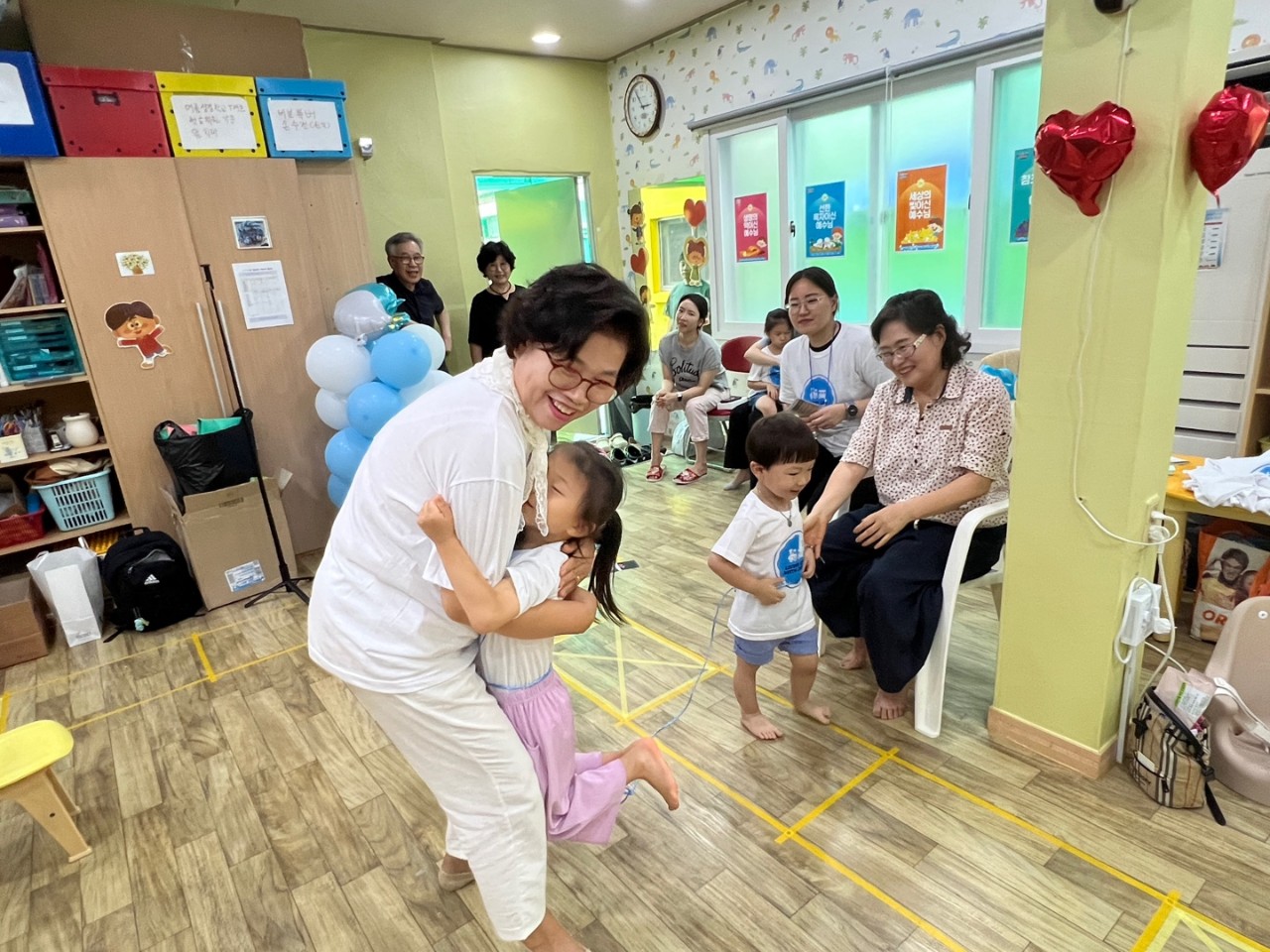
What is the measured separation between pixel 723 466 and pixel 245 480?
115 inches

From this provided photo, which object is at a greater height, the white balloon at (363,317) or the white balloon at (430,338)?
the white balloon at (363,317)

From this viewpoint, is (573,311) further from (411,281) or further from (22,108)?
(411,281)

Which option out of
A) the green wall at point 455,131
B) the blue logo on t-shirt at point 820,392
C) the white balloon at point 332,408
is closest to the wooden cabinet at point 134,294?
the white balloon at point 332,408

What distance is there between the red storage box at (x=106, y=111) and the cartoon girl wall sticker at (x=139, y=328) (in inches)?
25.3

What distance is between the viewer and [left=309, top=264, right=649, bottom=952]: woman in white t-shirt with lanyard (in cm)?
108

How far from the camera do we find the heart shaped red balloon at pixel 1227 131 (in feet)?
4.46

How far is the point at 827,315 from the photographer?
2824 mm

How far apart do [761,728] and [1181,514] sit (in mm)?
1596

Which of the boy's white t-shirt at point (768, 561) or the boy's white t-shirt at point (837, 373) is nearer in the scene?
the boy's white t-shirt at point (768, 561)

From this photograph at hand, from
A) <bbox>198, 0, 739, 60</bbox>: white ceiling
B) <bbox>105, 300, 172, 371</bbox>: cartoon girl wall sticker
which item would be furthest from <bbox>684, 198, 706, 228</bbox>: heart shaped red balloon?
<bbox>105, 300, 172, 371</bbox>: cartoon girl wall sticker

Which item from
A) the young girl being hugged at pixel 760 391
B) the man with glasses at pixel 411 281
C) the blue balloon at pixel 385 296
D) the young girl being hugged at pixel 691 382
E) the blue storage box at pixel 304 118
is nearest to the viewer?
the blue storage box at pixel 304 118

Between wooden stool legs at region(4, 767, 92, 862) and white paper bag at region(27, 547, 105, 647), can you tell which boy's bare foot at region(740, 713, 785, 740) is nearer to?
wooden stool legs at region(4, 767, 92, 862)

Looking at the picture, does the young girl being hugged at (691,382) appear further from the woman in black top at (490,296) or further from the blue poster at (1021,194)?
the blue poster at (1021,194)

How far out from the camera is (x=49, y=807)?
5.71ft
